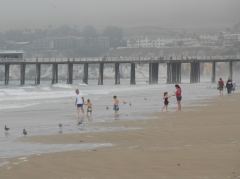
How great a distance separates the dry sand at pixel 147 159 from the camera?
23.4ft

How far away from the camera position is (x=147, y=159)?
26.8 ft

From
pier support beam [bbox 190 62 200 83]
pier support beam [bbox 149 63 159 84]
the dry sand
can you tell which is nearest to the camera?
the dry sand

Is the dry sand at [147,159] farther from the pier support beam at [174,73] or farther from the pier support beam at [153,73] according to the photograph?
the pier support beam at [153,73]

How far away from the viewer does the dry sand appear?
7121 millimetres

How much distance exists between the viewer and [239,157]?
7859mm

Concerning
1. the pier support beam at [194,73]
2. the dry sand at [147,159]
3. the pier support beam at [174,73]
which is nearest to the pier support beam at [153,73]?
the pier support beam at [174,73]

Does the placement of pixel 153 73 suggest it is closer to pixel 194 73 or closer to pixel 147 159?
pixel 194 73

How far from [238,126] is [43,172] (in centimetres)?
651

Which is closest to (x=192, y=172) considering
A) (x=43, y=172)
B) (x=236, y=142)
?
(x=43, y=172)

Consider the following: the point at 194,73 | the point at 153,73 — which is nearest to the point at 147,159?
the point at 153,73

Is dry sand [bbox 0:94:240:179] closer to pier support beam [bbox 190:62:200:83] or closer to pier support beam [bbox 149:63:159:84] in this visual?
pier support beam [bbox 149:63:159:84]

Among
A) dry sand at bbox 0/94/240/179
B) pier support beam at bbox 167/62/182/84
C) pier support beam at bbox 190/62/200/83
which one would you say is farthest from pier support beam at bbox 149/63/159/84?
dry sand at bbox 0/94/240/179

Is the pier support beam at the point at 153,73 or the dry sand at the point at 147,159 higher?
the pier support beam at the point at 153,73

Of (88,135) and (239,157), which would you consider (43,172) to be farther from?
(88,135)
